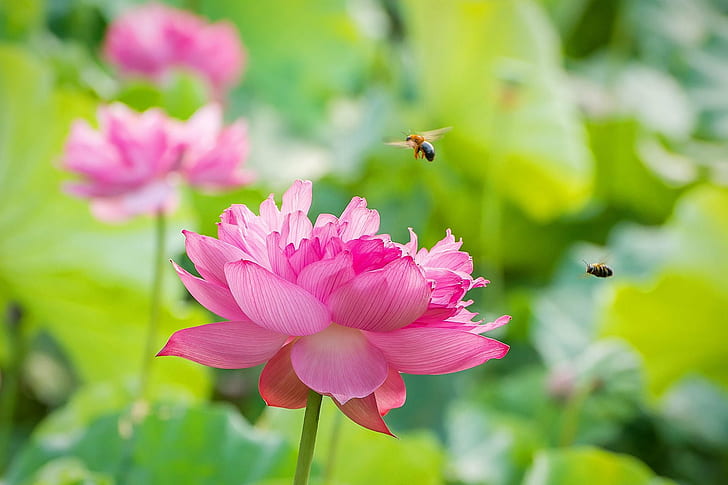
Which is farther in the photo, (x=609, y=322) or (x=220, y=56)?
(x=220, y=56)

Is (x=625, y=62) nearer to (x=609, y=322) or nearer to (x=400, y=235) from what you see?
(x=400, y=235)

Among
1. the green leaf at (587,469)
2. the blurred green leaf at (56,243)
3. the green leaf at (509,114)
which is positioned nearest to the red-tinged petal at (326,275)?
the green leaf at (587,469)

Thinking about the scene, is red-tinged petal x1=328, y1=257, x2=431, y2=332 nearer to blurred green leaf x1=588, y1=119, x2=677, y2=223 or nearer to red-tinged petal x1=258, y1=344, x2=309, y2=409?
red-tinged petal x1=258, y1=344, x2=309, y2=409

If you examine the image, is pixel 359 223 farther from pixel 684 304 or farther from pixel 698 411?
pixel 698 411

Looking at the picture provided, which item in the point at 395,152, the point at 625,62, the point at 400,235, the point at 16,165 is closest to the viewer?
the point at 16,165

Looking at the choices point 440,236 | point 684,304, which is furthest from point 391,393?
point 440,236

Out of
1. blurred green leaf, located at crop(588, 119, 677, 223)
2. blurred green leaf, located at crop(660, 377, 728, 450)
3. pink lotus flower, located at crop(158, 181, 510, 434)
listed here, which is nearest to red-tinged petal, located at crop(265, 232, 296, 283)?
pink lotus flower, located at crop(158, 181, 510, 434)

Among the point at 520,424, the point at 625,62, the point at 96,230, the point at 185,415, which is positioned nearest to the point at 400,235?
the point at 520,424
